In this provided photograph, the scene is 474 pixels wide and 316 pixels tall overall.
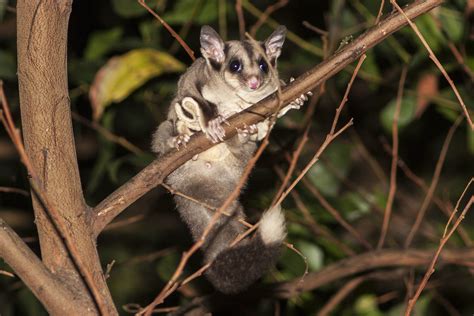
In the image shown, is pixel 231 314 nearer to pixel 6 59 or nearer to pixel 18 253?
pixel 6 59

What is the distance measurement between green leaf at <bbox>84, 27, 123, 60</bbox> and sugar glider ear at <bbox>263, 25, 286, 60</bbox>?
1.33 metres

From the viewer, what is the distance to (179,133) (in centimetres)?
327

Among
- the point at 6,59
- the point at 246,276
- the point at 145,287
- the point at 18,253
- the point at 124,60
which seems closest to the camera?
the point at 18,253

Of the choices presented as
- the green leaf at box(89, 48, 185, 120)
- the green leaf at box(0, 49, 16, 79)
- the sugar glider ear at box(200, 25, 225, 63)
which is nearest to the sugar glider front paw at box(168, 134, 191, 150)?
the sugar glider ear at box(200, 25, 225, 63)

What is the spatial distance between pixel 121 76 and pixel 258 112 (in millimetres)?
1561

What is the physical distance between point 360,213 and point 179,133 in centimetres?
169

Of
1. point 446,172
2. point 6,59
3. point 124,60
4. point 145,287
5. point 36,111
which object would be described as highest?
point 6,59

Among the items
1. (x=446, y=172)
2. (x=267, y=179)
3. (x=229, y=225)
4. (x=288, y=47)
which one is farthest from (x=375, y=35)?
(x=446, y=172)

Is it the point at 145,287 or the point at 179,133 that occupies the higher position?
the point at 179,133

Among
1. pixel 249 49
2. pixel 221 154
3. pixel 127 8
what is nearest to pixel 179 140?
pixel 221 154

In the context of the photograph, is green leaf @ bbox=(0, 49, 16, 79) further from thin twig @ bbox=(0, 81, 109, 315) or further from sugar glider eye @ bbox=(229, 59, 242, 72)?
thin twig @ bbox=(0, 81, 109, 315)

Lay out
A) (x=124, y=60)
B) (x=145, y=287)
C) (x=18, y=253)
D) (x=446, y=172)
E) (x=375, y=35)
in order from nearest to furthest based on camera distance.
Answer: (x=18, y=253)
(x=375, y=35)
(x=124, y=60)
(x=145, y=287)
(x=446, y=172)

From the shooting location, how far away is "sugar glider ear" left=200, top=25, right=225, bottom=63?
3.52 m

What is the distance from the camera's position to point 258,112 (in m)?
2.59
